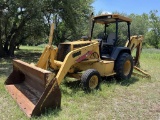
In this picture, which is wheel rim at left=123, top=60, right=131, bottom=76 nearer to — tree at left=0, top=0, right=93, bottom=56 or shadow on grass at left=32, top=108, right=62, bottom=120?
shadow on grass at left=32, top=108, right=62, bottom=120

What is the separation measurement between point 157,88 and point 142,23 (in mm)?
45230

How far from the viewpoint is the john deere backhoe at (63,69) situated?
4.44m

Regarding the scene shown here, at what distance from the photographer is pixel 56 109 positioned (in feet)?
14.9

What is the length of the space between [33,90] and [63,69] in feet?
3.05

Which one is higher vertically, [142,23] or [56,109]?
[142,23]

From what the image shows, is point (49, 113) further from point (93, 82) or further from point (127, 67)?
point (127, 67)

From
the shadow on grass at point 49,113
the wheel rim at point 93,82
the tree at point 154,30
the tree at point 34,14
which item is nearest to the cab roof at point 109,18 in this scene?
the wheel rim at point 93,82

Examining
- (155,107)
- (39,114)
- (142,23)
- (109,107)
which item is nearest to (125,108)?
(109,107)

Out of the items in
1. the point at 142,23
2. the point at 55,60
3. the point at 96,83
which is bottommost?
the point at 96,83

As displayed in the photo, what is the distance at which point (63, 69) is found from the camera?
17.5 feet

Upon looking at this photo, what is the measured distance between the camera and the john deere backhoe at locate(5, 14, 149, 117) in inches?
175

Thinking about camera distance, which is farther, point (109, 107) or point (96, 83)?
point (96, 83)

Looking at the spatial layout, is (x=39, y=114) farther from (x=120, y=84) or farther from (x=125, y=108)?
(x=120, y=84)

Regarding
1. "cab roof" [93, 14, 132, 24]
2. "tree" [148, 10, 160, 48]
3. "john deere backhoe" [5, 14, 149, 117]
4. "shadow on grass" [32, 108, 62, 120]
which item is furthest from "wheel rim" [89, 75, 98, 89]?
"tree" [148, 10, 160, 48]
